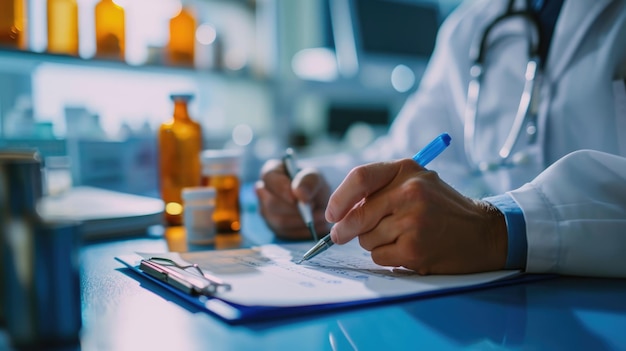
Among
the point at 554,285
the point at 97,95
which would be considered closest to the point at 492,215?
the point at 554,285

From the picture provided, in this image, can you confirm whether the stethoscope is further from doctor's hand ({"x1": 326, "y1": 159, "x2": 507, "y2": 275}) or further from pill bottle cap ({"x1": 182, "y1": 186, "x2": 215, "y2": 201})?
pill bottle cap ({"x1": 182, "y1": 186, "x2": 215, "y2": 201})

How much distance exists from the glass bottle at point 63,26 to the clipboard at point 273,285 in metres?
0.94

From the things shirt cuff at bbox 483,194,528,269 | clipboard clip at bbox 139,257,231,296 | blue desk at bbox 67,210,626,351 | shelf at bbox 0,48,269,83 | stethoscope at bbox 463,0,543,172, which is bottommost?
blue desk at bbox 67,210,626,351

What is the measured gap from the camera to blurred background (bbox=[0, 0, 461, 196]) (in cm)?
139

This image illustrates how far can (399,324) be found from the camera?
43cm

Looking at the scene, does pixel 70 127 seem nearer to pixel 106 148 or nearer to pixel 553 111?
pixel 106 148

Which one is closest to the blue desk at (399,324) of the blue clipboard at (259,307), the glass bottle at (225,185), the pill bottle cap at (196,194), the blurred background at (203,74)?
the blue clipboard at (259,307)

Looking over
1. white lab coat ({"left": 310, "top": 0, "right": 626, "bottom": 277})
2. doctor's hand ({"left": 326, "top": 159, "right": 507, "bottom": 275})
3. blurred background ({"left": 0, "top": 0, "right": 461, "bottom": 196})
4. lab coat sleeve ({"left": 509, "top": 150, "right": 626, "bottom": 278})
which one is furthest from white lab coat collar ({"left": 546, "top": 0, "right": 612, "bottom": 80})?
blurred background ({"left": 0, "top": 0, "right": 461, "bottom": 196})

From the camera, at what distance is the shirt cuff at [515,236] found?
1.91 feet

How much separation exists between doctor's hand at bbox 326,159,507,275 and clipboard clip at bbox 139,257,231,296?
0.53 ft

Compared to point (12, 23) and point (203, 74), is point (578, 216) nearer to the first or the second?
point (12, 23)

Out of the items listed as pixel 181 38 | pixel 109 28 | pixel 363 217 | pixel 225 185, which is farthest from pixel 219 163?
pixel 181 38

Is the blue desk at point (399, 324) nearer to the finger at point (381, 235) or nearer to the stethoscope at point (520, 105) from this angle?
the finger at point (381, 235)

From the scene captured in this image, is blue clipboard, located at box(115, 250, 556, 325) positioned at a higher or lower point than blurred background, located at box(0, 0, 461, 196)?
lower
